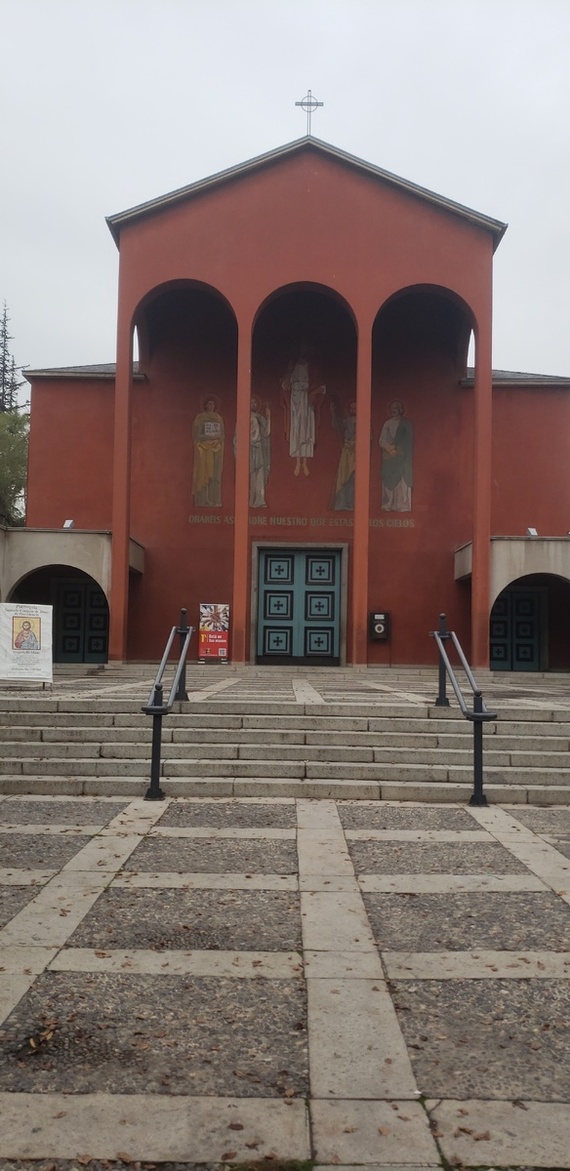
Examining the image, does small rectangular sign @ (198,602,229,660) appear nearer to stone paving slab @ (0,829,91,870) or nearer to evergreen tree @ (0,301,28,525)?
stone paving slab @ (0,829,91,870)

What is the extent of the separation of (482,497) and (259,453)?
530cm

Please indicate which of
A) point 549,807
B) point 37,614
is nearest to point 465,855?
point 549,807

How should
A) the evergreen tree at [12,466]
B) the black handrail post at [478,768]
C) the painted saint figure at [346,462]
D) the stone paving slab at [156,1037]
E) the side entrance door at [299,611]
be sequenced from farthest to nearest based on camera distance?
the evergreen tree at [12,466] < the painted saint figure at [346,462] < the side entrance door at [299,611] < the black handrail post at [478,768] < the stone paving slab at [156,1037]

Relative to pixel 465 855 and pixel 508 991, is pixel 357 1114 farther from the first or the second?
pixel 465 855

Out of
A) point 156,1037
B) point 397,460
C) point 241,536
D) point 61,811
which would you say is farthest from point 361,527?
point 156,1037

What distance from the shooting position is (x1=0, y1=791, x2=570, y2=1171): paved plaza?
256 centimetres

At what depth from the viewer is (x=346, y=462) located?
20.3 metres

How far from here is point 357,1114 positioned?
2662 mm

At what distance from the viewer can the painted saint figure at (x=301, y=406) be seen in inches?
803

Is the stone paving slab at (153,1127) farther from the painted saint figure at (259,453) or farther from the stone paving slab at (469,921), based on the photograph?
the painted saint figure at (259,453)

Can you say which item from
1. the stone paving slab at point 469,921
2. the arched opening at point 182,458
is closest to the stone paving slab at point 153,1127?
the stone paving slab at point 469,921

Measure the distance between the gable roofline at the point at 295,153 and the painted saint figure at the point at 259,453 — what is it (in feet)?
15.0

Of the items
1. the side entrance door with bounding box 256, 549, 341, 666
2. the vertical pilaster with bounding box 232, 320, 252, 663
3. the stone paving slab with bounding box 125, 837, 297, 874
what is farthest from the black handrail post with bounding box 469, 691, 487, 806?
the side entrance door with bounding box 256, 549, 341, 666

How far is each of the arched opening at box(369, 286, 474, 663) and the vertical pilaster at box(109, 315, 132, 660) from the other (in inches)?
217
